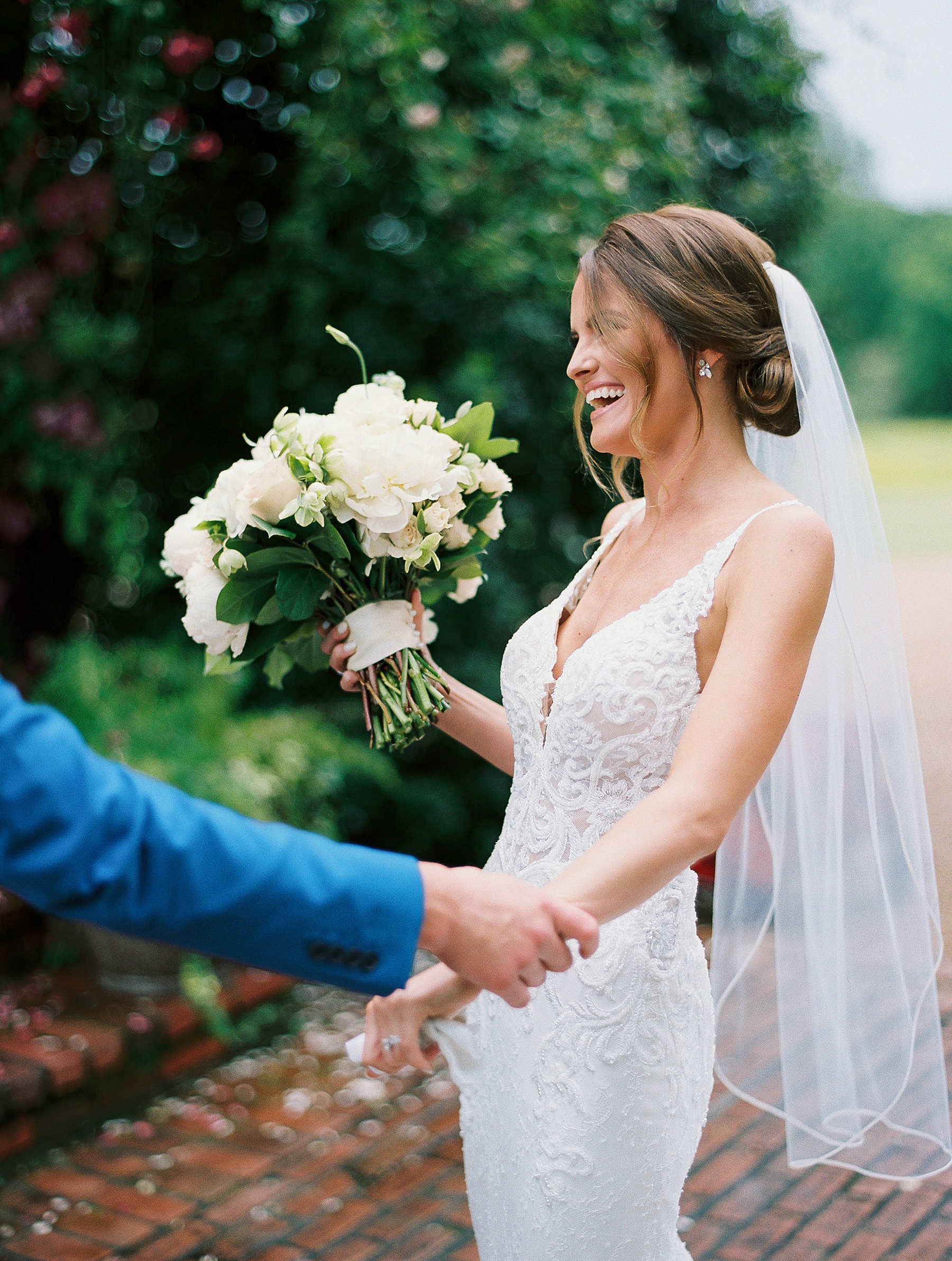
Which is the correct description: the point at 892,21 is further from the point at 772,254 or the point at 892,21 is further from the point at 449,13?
the point at 772,254

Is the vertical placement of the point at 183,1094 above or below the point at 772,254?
below

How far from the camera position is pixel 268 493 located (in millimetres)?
1971

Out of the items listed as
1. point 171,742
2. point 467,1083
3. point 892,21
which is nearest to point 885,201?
point 892,21

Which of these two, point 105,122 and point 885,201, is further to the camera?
point 885,201

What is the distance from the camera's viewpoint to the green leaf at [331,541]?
6.52ft

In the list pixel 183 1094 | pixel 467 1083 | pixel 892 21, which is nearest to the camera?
pixel 467 1083

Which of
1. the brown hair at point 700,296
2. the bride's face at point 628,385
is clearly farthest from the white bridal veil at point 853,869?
the bride's face at point 628,385

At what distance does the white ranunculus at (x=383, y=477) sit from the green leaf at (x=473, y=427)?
0.71ft

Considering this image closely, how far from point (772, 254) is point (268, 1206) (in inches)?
115

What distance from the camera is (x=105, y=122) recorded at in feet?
15.4

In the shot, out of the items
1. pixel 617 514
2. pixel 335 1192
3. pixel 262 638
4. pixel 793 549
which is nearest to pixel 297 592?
pixel 262 638

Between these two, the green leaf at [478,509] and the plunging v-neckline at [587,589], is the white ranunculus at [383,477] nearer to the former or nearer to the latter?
the green leaf at [478,509]

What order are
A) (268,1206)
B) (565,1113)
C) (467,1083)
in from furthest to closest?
1. (268,1206)
2. (467,1083)
3. (565,1113)

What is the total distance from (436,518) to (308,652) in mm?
487
